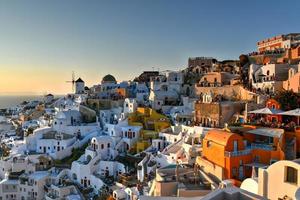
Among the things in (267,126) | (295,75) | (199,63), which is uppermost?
(199,63)

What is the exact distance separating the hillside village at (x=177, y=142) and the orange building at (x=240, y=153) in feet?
0.19

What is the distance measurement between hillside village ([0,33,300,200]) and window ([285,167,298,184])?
0.11 feet

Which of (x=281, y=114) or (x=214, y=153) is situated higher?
(x=281, y=114)

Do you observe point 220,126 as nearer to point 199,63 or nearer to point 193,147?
point 193,147

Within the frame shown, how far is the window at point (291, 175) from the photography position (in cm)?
1013

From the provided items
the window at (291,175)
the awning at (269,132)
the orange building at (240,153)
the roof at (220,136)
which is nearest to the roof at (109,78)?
the roof at (220,136)

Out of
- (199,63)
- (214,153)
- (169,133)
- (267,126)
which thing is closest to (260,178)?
(214,153)

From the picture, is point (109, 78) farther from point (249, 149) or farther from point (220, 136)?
point (249, 149)

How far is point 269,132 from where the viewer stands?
19.2 m

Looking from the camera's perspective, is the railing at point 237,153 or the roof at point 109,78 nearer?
the railing at point 237,153

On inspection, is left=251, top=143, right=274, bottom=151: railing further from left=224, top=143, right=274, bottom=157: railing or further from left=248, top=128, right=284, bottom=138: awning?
left=248, top=128, right=284, bottom=138: awning

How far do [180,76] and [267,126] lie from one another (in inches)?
1095

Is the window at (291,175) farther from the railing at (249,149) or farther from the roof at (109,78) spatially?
the roof at (109,78)

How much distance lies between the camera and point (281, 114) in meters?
21.3
